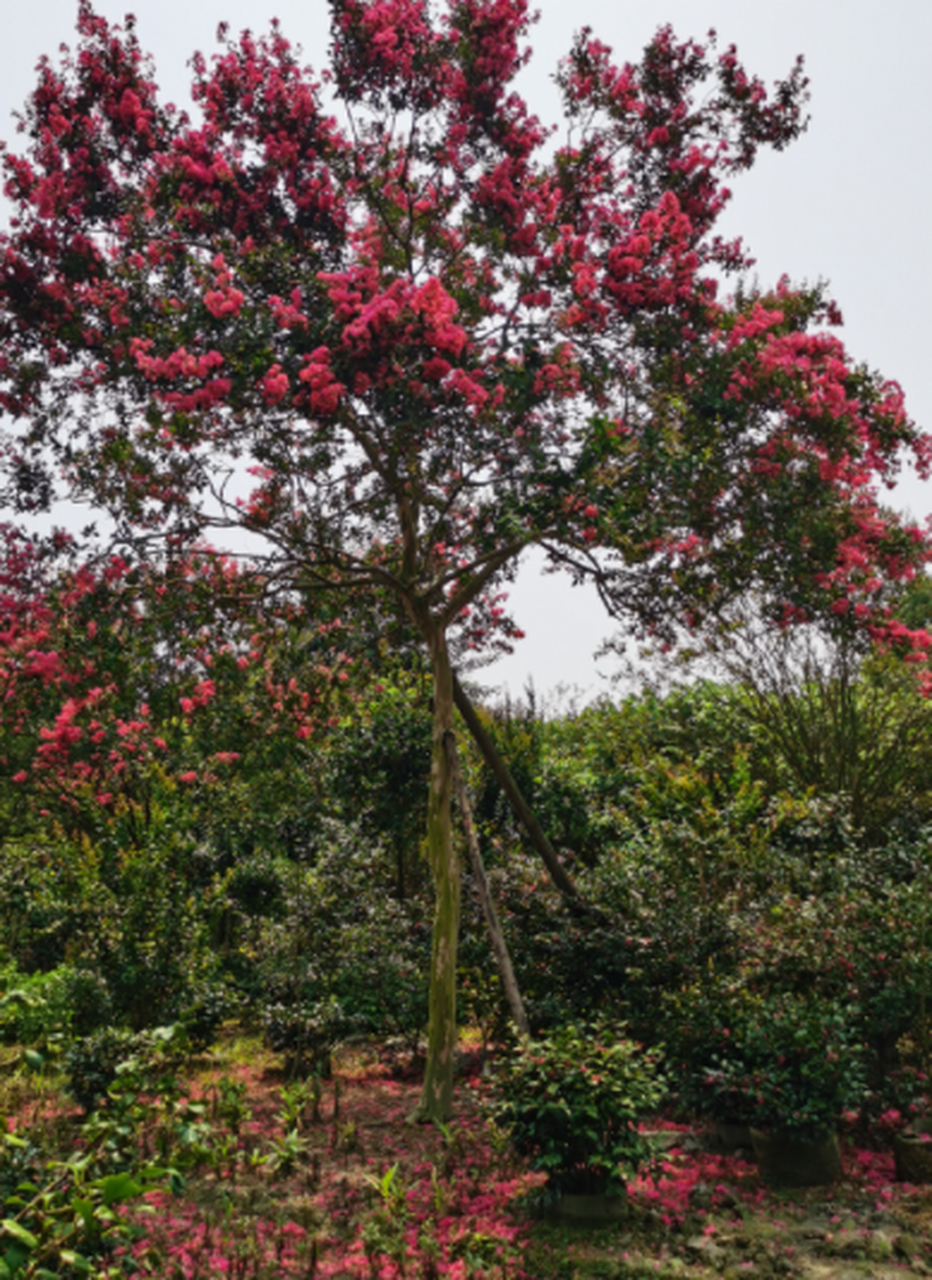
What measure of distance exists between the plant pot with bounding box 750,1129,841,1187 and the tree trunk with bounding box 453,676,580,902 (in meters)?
2.59

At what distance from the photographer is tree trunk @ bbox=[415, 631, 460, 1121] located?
6.61 m

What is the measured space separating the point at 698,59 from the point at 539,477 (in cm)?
457

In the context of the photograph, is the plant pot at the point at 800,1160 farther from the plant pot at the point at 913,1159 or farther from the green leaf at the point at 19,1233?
the green leaf at the point at 19,1233

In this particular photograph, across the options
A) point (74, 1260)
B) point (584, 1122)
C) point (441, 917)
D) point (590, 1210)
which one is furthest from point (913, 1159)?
point (74, 1260)

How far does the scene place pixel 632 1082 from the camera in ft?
15.8

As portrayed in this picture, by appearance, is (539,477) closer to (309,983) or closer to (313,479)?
(313,479)

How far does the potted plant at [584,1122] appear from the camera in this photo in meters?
4.68

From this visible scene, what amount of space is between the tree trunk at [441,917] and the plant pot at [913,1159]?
3084mm

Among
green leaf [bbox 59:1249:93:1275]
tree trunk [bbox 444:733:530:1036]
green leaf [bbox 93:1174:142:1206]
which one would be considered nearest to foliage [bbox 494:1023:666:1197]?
tree trunk [bbox 444:733:530:1036]

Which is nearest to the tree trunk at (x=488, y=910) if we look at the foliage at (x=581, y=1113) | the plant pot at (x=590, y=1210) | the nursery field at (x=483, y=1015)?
the nursery field at (x=483, y=1015)

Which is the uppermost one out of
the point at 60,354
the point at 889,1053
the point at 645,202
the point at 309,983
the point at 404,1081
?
the point at 645,202

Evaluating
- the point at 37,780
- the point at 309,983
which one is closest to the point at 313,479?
the point at 309,983

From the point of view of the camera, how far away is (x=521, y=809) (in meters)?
7.93

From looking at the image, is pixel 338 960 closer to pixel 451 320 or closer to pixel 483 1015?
pixel 483 1015
